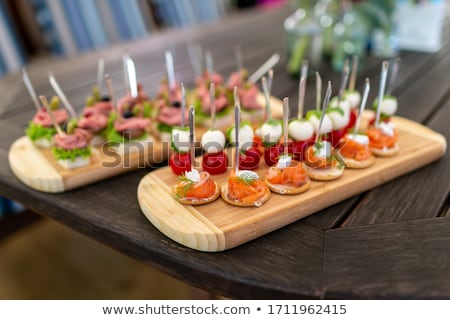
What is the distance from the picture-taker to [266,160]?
3.28 feet

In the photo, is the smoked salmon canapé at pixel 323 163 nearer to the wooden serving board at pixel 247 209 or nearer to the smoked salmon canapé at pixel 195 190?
the wooden serving board at pixel 247 209

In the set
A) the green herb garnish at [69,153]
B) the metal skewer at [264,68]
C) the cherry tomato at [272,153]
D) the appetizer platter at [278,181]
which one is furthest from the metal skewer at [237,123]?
the metal skewer at [264,68]

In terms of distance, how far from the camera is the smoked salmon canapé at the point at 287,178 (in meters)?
0.91

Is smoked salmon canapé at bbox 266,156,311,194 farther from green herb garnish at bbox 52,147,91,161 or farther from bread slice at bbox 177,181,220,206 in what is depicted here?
green herb garnish at bbox 52,147,91,161

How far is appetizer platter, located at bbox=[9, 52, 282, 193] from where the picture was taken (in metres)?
1.04

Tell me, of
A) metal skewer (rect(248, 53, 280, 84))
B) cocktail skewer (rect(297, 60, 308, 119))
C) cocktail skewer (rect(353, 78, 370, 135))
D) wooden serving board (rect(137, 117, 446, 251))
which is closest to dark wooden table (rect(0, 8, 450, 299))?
wooden serving board (rect(137, 117, 446, 251))

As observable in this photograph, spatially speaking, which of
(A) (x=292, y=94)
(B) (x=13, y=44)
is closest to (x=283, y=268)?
(A) (x=292, y=94)

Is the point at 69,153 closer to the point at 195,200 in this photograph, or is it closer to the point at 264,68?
the point at 195,200

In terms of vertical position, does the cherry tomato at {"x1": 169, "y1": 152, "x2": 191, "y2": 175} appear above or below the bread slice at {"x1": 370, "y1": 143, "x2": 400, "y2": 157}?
above

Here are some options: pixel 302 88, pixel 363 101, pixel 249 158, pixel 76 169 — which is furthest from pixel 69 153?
pixel 363 101

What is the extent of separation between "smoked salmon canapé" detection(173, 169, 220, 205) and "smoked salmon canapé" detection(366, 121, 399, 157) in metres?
0.38

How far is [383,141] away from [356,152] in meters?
0.08

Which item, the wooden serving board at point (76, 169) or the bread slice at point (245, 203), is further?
the wooden serving board at point (76, 169)
